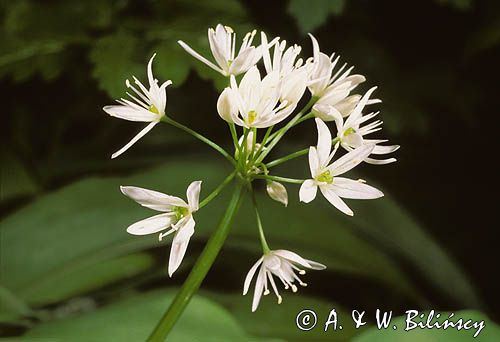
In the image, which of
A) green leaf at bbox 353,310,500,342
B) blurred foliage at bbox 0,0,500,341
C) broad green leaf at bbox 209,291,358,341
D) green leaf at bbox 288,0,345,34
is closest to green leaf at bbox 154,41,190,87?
blurred foliage at bbox 0,0,500,341

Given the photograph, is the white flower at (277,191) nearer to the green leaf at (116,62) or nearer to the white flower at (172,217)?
the white flower at (172,217)

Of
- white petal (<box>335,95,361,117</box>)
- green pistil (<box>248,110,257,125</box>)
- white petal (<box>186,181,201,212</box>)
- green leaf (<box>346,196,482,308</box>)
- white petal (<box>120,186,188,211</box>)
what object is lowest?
white petal (<box>120,186,188,211</box>)

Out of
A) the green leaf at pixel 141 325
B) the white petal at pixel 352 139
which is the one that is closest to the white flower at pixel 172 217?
the white petal at pixel 352 139

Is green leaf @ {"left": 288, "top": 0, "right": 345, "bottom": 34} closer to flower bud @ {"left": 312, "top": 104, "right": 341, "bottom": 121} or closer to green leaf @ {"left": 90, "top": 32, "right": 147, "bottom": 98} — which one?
green leaf @ {"left": 90, "top": 32, "right": 147, "bottom": 98}

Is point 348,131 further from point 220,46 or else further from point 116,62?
point 116,62

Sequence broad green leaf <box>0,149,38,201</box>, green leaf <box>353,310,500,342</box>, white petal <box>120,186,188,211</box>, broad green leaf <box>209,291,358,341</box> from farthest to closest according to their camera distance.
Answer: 1. broad green leaf <box>0,149,38,201</box>
2. broad green leaf <box>209,291,358,341</box>
3. green leaf <box>353,310,500,342</box>
4. white petal <box>120,186,188,211</box>

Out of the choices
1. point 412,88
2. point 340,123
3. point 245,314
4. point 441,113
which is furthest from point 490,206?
point 340,123

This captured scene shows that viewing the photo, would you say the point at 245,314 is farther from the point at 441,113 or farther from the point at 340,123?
the point at 441,113
